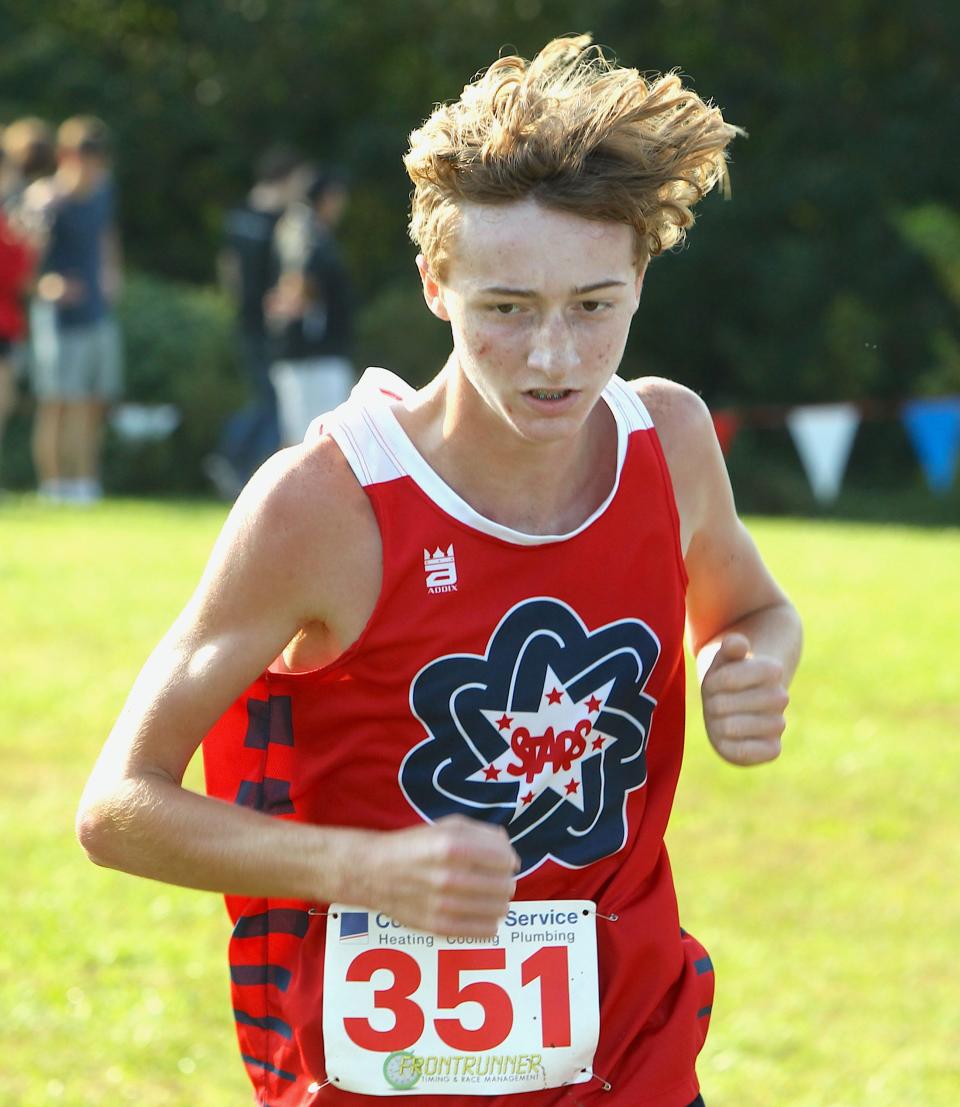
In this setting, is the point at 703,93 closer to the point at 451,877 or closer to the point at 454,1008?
the point at 454,1008

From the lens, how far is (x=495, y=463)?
248cm

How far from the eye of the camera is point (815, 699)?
7.31 m

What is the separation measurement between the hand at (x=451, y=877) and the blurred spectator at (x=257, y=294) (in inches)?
→ 421

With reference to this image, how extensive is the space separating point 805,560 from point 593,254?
814cm

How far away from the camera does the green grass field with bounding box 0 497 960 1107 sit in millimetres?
4246

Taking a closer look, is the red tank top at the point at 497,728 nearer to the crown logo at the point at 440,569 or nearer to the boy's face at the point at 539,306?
the crown logo at the point at 440,569

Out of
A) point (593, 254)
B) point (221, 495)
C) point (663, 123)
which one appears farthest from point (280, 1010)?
point (221, 495)

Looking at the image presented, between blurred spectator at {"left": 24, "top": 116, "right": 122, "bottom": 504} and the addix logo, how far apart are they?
9887 millimetres

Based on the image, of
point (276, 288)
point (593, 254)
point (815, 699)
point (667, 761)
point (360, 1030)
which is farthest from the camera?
point (276, 288)

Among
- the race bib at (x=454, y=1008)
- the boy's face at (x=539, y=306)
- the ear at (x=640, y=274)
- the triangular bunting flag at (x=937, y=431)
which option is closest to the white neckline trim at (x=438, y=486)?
the boy's face at (x=539, y=306)

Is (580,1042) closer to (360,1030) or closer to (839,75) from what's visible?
(360,1030)

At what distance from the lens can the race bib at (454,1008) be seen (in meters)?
2.52

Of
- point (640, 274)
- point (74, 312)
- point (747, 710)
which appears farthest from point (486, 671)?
point (74, 312)

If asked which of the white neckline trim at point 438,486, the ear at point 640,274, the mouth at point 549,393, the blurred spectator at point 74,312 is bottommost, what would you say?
the blurred spectator at point 74,312
